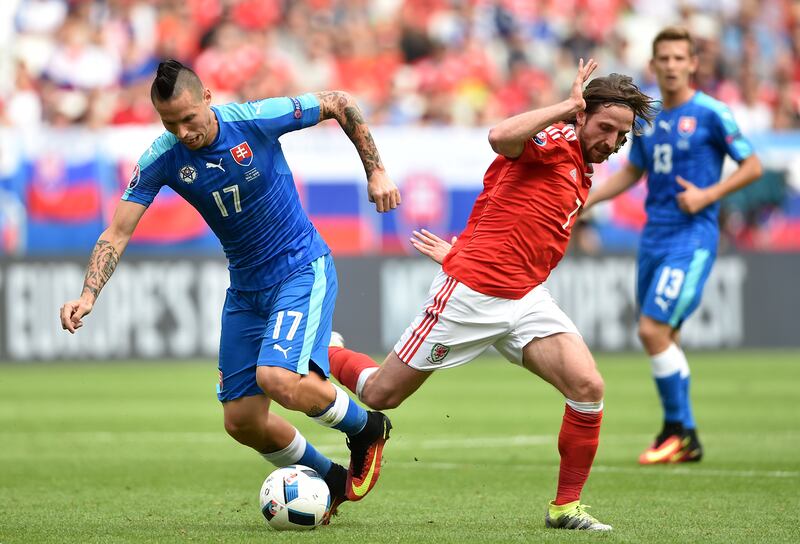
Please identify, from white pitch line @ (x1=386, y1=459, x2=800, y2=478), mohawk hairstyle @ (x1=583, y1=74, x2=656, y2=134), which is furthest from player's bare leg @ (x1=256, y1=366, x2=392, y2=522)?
white pitch line @ (x1=386, y1=459, x2=800, y2=478)

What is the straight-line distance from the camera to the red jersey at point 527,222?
22.7 feet

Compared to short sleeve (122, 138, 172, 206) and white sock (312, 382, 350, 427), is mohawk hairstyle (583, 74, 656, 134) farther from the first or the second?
short sleeve (122, 138, 172, 206)

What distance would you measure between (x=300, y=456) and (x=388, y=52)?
1645 cm

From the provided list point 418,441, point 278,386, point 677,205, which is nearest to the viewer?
point 278,386

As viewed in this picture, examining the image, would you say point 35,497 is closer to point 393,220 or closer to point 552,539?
point 552,539

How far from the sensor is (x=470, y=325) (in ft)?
22.9

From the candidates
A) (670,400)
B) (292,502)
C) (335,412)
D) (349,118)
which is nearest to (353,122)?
(349,118)

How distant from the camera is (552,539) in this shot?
6242mm

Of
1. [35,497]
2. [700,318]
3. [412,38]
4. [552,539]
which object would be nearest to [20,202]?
[412,38]

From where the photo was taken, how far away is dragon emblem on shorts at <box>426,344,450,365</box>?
23.0 ft

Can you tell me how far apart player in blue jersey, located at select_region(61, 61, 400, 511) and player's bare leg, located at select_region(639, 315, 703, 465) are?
3.15 metres

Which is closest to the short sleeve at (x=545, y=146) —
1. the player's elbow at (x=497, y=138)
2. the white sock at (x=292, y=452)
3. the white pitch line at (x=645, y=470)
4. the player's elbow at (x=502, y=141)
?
the player's elbow at (x=502, y=141)

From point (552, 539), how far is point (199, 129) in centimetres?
261

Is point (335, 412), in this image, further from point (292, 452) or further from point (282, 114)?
point (282, 114)
